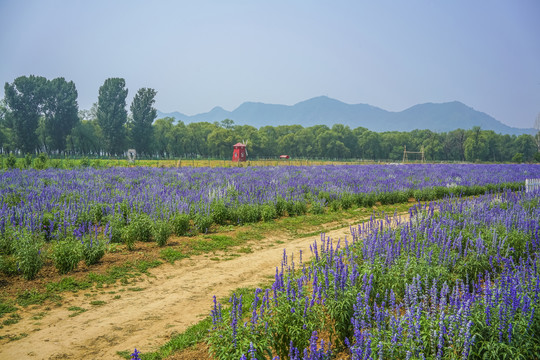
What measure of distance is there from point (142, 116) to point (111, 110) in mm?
7305

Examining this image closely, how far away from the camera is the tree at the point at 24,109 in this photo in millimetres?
64125

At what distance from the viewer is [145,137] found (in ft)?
252

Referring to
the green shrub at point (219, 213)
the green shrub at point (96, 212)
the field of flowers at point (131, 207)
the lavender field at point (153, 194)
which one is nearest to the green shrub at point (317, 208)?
the field of flowers at point (131, 207)

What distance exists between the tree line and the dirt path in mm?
70638

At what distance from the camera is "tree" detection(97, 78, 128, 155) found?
7025cm

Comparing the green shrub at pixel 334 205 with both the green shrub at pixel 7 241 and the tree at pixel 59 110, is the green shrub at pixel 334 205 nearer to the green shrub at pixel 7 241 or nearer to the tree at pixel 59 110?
the green shrub at pixel 7 241

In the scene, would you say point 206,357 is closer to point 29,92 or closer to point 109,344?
point 109,344

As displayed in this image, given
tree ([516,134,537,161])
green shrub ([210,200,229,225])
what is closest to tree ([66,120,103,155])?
green shrub ([210,200,229,225])

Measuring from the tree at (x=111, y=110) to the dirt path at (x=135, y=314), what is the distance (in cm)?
6988

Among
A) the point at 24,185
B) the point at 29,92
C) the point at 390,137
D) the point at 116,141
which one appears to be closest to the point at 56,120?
the point at 29,92

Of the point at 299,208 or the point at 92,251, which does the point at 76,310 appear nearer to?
the point at 92,251

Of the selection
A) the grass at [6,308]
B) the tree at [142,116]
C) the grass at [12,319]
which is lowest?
the grass at [12,319]

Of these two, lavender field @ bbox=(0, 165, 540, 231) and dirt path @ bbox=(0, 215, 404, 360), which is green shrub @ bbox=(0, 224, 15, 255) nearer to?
lavender field @ bbox=(0, 165, 540, 231)

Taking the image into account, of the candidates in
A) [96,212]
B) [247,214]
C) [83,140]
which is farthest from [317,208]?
[83,140]
